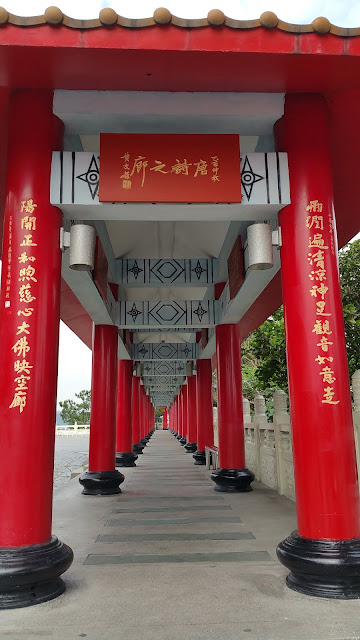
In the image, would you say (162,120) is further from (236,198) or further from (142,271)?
(142,271)

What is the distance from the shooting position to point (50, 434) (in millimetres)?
3582

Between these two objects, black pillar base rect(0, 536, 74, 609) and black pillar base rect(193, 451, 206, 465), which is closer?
black pillar base rect(0, 536, 74, 609)

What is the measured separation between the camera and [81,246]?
13.0 feet

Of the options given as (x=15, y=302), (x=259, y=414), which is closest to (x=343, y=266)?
(x=259, y=414)

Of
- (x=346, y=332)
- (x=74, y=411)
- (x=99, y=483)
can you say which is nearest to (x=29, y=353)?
(x=99, y=483)

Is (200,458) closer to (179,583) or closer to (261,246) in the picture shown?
(179,583)

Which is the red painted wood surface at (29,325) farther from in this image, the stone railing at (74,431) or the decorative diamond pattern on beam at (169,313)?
the stone railing at (74,431)

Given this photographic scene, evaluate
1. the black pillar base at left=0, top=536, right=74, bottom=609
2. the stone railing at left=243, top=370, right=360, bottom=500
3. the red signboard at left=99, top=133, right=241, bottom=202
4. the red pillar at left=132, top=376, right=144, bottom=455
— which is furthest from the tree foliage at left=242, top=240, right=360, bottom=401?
the red pillar at left=132, top=376, right=144, bottom=455

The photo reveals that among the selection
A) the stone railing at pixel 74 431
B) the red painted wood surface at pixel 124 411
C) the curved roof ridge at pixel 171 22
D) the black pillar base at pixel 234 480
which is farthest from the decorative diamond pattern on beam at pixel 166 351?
the stone railing at pixel 74 431

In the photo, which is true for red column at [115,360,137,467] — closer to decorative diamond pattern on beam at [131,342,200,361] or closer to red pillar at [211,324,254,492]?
decorative diamond pattern on beam at [131,342,200,361]

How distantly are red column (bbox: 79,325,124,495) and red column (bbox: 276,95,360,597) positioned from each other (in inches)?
193

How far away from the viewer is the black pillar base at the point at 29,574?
10.3 ft

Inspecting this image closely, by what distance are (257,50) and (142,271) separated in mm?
5018

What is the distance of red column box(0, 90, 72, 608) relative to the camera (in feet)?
10.8
